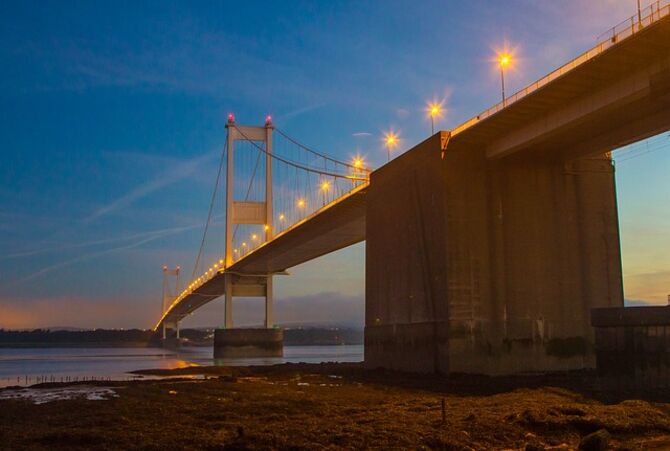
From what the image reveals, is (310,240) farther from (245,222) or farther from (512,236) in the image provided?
(512,236)

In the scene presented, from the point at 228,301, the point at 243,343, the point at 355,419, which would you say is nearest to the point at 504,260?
the point at 355,419

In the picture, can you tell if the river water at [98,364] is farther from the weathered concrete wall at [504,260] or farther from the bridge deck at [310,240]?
the weathered concrete wall at [504,260]

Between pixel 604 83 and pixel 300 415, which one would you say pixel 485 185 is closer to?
pixel 604 83

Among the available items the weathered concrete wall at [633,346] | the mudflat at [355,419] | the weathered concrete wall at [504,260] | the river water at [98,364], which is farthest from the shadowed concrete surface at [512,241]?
the river water at [98,364]

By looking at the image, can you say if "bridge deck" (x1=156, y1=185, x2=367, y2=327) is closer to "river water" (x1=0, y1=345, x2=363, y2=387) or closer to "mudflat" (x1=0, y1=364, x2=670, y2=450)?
"river water" (x1=0, y1=345, x2=363, y2=387)

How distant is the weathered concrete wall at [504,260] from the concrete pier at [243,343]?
42.3m

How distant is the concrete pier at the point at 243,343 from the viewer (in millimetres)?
73812

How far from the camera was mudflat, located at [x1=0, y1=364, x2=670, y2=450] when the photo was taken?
48.6 feet

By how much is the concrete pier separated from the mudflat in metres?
47.1

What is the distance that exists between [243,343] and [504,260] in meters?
48.1

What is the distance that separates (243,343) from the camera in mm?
74750

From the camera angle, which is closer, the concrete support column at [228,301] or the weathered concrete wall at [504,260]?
the weathered concrete wall at [504,260]

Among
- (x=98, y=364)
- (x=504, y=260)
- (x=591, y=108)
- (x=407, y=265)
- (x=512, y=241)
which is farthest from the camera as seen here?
(x=98, y=364)

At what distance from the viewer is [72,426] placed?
17.4m
